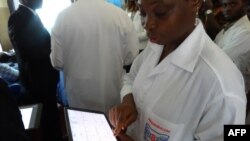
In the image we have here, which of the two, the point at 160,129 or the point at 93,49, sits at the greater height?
the point at 160,129

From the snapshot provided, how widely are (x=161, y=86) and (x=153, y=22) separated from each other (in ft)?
0.65

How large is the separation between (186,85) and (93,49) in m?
1.15

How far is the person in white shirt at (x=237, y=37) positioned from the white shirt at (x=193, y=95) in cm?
113

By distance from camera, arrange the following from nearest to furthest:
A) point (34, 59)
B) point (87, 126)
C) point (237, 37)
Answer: point (87, 126), point (237, 37), point (34, 59)

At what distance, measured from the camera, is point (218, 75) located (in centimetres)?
71

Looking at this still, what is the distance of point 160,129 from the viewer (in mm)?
814

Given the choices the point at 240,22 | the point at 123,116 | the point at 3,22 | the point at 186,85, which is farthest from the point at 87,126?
the point at 3,22

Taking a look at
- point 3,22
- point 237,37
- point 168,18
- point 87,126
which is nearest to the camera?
point 168,18

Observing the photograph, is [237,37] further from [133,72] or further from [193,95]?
[193,95]

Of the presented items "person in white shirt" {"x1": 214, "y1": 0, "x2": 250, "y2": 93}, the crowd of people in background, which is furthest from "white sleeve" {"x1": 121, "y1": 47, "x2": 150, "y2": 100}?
"person in white shirt" {"x1": 214, "y1": 0, "x2": 250, "y2": 93}

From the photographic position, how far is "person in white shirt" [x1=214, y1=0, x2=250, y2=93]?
1.86 m

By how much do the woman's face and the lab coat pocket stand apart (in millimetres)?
224

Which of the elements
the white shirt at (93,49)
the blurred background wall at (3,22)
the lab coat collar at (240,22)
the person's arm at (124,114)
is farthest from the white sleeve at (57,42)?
the blurred background wall at (3,22)

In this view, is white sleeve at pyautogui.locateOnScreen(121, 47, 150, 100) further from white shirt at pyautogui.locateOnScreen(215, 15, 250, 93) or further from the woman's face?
white shirt at pyautogui.locateOnScreen(215, 15, 250, 93)
